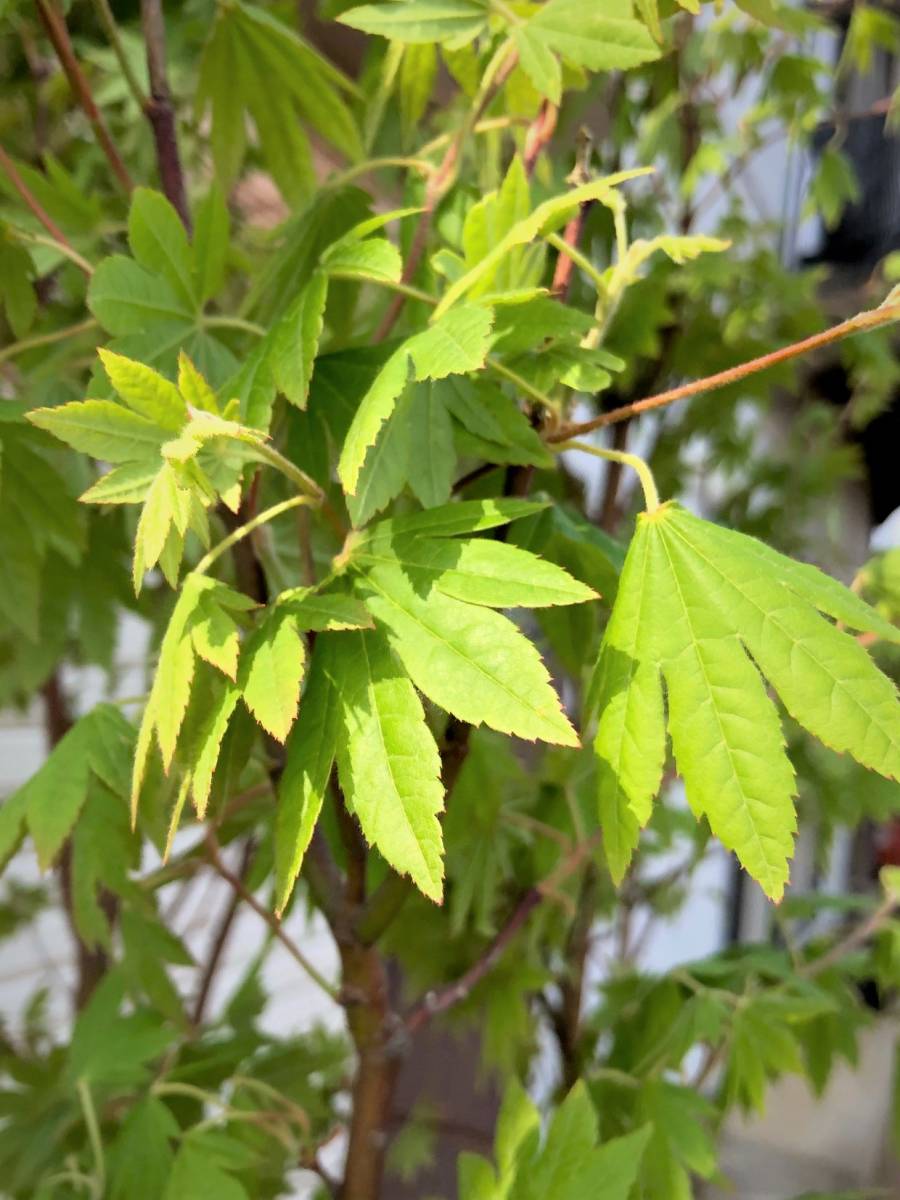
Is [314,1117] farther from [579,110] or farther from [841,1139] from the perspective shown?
[841,1139]

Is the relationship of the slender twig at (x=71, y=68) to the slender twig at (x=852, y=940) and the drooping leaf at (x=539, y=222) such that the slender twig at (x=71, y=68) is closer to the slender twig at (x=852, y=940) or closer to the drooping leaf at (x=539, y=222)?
the drooping leaf at (x=539, y=222)

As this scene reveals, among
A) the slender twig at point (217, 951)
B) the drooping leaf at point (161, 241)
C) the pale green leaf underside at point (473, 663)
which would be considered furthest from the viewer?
the slender twig at point (217, 951)

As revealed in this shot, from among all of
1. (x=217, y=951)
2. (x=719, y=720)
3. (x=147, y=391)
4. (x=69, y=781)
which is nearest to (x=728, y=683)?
(x=719, y=720)

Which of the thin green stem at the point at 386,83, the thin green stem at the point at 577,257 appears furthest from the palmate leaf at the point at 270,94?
the thin green stem at the point at 577,257

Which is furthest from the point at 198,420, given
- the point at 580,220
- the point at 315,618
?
the point at 580,220

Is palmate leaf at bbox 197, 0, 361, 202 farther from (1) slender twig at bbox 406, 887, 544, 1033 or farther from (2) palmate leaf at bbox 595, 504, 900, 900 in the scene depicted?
(1) slender twig at bbox 406, 887, 544, 1033

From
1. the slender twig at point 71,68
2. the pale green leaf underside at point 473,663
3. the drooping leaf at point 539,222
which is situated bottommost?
the pale green leaf underside at point 473,663

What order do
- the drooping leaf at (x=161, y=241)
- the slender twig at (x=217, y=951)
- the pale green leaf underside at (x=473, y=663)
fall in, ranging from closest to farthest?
the pale green leaf underside at (x=473, y=663) → the drooping leaf at (x=161, y=241) → the slender twig at (x=217, y=951)
